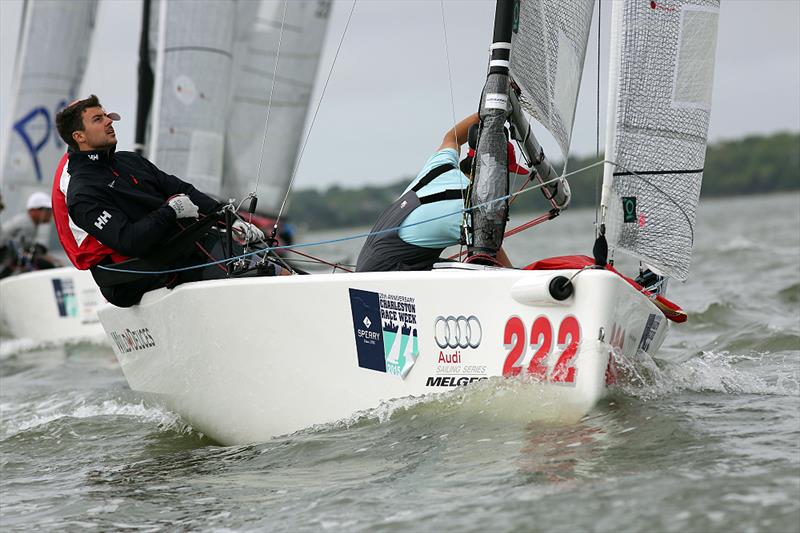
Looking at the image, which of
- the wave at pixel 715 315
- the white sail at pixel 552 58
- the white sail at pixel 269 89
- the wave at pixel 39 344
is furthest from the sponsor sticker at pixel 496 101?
the white sail at pixel 269 89

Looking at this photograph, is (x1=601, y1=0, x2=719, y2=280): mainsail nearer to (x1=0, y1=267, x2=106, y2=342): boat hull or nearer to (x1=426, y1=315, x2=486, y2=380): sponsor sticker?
(x1=426, y1=315, x2=486, y2=380): sponsor sticker

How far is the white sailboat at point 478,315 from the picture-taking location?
3.44 meters

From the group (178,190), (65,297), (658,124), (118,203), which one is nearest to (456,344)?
(658,124)

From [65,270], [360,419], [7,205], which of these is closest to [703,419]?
[360,419]

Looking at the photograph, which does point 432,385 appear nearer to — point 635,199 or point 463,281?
point 463,281

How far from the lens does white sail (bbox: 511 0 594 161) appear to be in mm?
4191

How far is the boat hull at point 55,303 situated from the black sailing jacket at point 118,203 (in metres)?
5.20

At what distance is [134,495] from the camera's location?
3.75m

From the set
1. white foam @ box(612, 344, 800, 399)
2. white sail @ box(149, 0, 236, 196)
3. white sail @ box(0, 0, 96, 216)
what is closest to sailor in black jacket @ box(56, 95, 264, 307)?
white foam @ box(612, 344, 800, 399)

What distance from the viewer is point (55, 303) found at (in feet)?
32.0

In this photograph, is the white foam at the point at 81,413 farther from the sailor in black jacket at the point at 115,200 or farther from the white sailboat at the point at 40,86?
the white sailboat at the point at 40,86

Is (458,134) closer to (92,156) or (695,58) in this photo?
(695,58)

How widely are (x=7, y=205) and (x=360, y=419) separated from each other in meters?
10.7

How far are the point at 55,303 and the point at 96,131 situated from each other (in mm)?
5792
